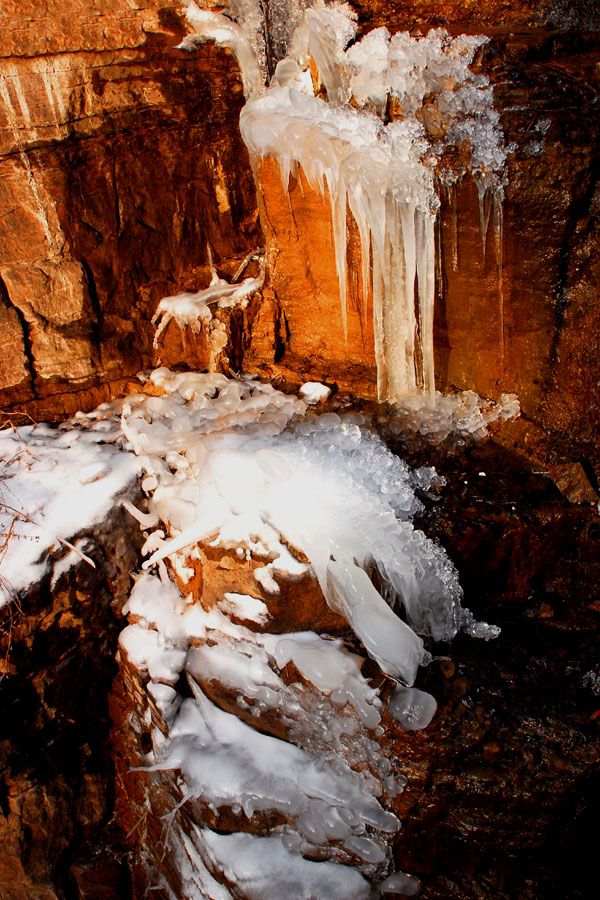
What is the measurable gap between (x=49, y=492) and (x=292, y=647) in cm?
208

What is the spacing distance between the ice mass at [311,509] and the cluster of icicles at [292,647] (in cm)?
1

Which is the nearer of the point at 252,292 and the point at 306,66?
the point at 306,66

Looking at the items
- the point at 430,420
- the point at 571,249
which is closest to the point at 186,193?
the point at 430,420

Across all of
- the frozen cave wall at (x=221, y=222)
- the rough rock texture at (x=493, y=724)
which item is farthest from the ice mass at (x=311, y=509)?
the frozen cave wall at (x=221, y=222)

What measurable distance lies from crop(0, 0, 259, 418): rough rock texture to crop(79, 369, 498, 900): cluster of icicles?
168 cm

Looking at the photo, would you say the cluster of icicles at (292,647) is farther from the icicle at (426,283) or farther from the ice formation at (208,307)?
the ice formation at (208,307)

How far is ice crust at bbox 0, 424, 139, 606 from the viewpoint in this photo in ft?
13.1

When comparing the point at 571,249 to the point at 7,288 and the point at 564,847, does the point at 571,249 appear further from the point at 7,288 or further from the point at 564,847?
the point at 7,288

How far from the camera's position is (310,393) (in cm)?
501

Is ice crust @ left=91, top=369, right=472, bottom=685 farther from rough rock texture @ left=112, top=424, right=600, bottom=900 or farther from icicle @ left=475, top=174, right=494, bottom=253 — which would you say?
icicle @ left=475, top=174, right=494, bottom=253

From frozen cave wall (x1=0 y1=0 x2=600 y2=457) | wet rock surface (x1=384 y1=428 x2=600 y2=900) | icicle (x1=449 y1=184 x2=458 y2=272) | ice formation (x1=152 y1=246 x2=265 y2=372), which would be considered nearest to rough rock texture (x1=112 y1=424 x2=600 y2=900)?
wet rock surface (x1=384 y1=428 x2=600 y2=900)

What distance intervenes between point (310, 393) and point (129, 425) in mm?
1469

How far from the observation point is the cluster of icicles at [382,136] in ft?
12.5

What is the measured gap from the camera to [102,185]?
15.9 ft
